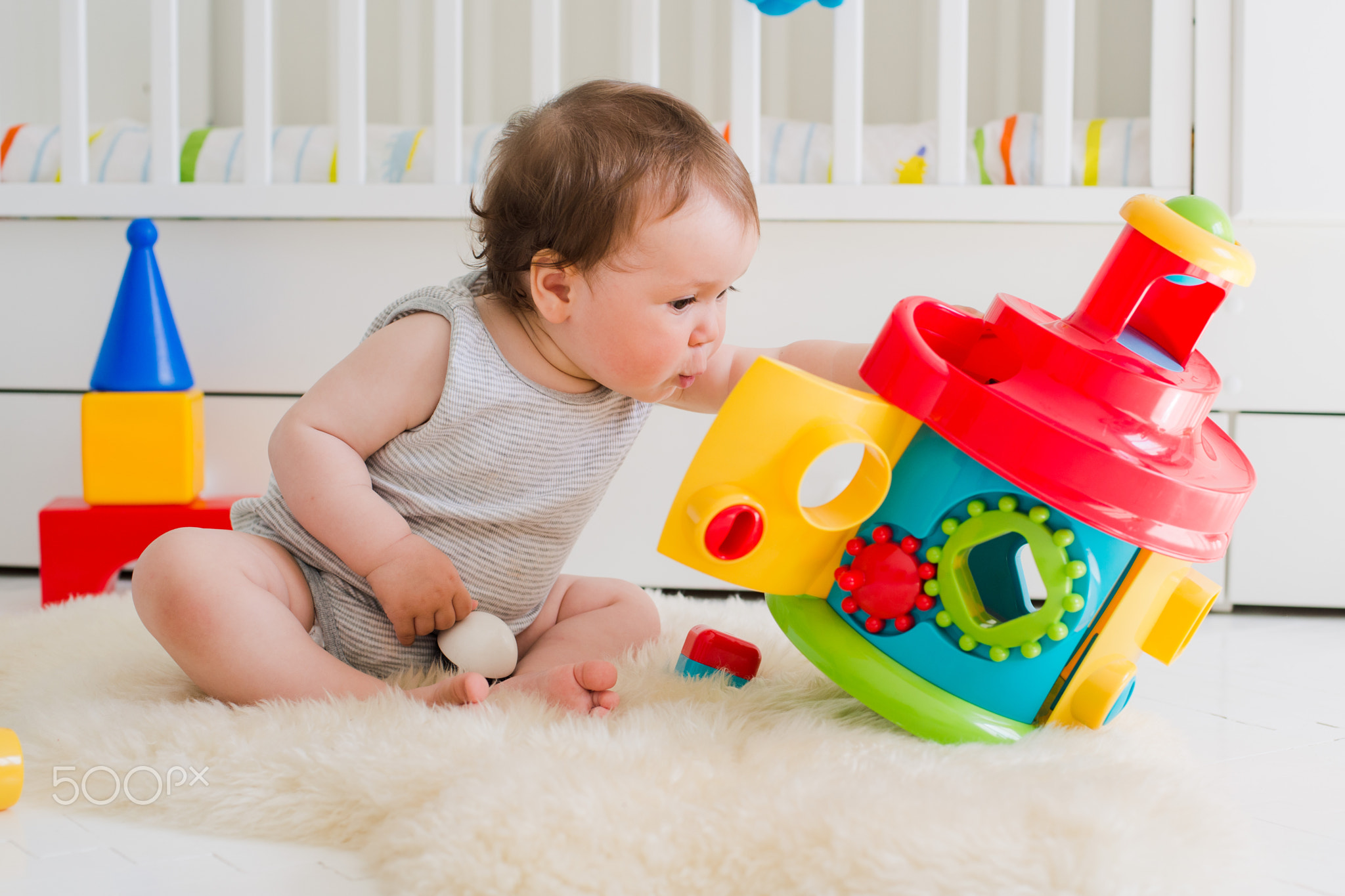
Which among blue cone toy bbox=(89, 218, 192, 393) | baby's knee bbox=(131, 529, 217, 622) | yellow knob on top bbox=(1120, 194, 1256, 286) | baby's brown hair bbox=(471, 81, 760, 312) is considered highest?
baby's brown hair bbox=(471, 81, 760, 312)

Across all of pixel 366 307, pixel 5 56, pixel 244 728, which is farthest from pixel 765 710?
pixel 5 56

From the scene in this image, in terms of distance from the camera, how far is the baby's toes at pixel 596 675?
0.71 metres

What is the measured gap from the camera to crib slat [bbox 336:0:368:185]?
4.31 ft

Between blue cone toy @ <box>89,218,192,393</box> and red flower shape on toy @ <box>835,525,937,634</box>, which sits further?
blue cone toy @ <box>89,218,192,393</box>

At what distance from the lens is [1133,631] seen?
0.68 m

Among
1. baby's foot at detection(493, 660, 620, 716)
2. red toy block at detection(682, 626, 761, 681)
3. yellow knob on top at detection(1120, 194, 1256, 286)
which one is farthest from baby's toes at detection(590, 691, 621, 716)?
yellow knob on top at detection(1120, 194, 1256, 286)

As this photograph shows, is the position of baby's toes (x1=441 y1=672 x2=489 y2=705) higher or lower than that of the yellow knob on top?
lower

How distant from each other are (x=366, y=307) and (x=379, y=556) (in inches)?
25.5

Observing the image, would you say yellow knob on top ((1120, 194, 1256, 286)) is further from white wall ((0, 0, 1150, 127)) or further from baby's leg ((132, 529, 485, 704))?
white wall ((0, 0, 1150, 127))

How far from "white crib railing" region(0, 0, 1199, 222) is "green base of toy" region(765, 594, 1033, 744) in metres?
0.70

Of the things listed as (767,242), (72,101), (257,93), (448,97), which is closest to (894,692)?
(767,242)

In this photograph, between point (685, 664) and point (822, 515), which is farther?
point (685, 664)

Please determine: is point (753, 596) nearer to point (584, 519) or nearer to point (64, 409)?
point (584, 519)

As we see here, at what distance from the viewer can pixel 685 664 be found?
816mm
